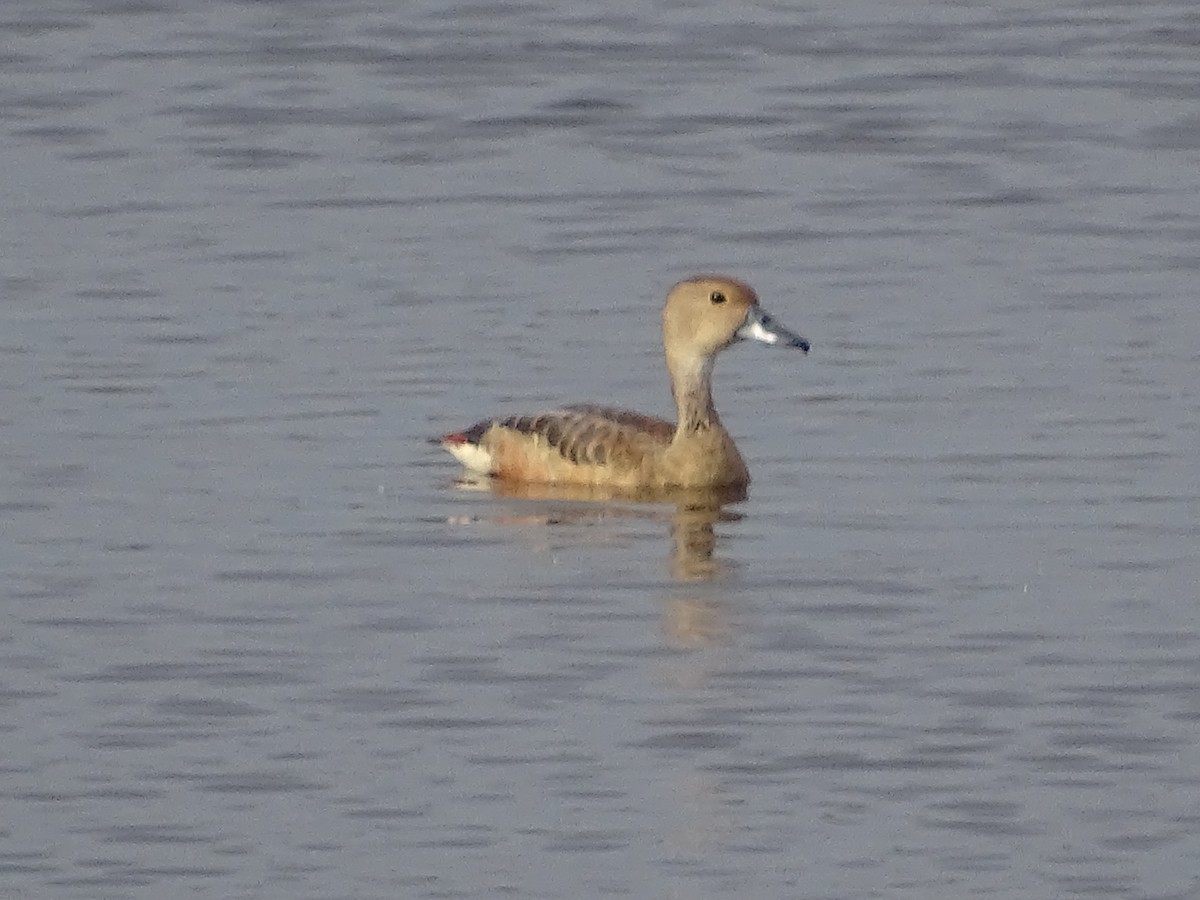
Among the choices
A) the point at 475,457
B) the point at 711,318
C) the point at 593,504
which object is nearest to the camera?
the point at 593,504

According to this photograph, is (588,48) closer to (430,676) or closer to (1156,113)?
(1156,113)

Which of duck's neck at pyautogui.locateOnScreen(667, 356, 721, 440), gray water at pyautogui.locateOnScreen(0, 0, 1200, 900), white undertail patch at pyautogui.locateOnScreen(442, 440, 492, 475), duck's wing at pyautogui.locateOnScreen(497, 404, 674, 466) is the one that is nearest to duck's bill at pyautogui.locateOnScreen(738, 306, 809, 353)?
duck's neck at pyautogui.locateOnScreen(667, 356, 721, 440)

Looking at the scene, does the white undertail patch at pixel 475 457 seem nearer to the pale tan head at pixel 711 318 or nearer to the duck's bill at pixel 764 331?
the pale tan head at pixel 711 318

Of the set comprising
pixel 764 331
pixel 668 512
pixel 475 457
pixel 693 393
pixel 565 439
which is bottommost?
pixel 668 512

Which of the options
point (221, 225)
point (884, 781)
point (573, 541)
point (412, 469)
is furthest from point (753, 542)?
point (221, 225)

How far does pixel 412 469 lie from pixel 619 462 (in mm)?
936

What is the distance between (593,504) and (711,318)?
1.28 meters

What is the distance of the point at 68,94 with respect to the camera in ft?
82.0

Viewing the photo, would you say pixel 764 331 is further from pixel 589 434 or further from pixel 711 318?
pixel 589 434

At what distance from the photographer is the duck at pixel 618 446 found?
14826 millimetres

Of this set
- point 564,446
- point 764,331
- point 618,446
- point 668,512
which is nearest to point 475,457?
point 564,446

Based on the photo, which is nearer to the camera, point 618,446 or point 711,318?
point 618,446

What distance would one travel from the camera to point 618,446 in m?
15.0

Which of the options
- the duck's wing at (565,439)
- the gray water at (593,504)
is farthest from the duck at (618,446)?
the gray water at (593,504)
